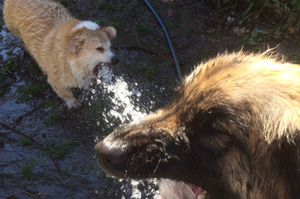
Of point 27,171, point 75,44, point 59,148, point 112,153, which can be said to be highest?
point 75,44

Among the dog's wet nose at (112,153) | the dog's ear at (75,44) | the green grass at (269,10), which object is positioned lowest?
the dog's wet nose at (112,153)

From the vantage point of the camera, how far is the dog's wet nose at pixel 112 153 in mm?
1945

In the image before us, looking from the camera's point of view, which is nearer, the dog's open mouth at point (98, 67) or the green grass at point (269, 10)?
the dog's open mouth at point (98, 67)

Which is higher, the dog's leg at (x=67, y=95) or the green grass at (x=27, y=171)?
the dog's leg at (x=67, y=95)

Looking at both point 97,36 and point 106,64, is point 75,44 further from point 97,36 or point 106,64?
point 106,64

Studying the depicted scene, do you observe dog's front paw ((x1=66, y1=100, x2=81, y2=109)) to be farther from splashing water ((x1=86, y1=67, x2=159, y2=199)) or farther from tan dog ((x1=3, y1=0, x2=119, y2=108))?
splashing water ((x1=86, y1=67, x2=159, y2=199))

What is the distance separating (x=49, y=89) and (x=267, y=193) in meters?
4.23

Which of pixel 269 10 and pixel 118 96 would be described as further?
pixel 269 10

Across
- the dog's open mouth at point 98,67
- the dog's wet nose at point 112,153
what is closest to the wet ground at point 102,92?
the dog's open mouth at point 98,67

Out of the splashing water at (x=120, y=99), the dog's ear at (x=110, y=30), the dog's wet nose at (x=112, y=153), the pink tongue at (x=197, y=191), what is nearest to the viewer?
the dog's wet nose at (x=112, y=153)

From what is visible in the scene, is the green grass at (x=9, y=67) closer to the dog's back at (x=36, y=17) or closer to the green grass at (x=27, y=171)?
the dog's back at (x=36, y=17)

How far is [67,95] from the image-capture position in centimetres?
443

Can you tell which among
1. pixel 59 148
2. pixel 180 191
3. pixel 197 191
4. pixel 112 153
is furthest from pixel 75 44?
pixel 197 191

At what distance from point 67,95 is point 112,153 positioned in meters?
2.77
